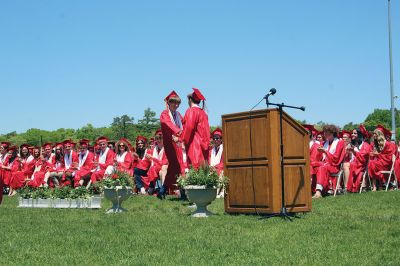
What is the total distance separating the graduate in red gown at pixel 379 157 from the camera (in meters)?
18.3

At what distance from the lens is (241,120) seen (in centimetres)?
1014

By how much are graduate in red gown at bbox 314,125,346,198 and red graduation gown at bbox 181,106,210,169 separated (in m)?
4.11

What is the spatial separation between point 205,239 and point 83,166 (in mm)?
13305

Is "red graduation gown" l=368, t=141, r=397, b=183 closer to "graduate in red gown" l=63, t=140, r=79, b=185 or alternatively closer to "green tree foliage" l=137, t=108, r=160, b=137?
"graduate in red gown" l=63, t=140, r=79, b=185

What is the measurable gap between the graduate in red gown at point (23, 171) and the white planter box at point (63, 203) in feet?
24.3

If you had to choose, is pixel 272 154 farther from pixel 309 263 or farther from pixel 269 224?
pixel 309 263

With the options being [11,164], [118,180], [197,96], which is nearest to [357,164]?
[197,96]

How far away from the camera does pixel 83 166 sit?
20219 millimetres

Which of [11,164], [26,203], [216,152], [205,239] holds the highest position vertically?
[216,152]

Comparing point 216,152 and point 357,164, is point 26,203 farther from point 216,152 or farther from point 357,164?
point 357,164

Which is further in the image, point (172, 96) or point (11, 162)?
point (11, 162)

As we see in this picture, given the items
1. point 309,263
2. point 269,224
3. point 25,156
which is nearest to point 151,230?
point 269,224

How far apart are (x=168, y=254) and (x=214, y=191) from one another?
3858mm

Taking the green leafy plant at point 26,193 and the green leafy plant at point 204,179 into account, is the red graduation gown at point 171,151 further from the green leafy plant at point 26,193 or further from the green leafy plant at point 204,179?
the green leafy plant at point 204,179
